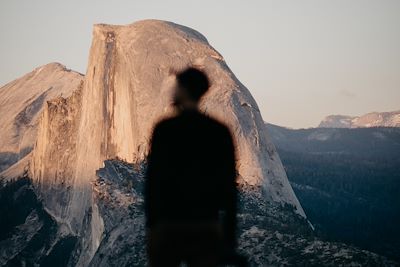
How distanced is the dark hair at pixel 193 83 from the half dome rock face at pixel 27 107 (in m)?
87.9

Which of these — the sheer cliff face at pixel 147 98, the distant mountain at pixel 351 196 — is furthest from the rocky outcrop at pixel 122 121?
the distant mountain at pixel 351 196

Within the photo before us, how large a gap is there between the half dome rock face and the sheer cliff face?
40.2m

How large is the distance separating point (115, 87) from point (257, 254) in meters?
29.2

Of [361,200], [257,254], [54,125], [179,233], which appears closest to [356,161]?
[361,200]

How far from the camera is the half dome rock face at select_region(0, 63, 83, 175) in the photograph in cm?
9925

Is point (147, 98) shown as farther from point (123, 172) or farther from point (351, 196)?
point (351, 196)

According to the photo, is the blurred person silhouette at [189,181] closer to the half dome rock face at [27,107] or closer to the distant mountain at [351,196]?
the distant mountain at [351,196]

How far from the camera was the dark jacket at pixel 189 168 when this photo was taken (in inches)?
283

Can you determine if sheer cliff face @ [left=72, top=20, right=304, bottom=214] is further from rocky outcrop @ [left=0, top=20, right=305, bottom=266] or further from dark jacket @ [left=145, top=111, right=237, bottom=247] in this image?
dark jacket @ [left=145, top=111, right=237, bottom=247]

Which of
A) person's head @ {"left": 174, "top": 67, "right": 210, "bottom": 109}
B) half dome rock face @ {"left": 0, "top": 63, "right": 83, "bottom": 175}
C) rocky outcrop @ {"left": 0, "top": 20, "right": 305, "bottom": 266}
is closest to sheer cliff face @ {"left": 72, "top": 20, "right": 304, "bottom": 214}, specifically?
rocky outcrop @ {"left": 0, "top": 20, "right": 305, "bottom": 266}

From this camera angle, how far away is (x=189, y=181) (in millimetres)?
7258

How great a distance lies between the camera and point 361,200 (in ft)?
365

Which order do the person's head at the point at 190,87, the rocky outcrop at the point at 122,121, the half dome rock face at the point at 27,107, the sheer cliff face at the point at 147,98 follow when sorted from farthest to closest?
1. the half dome rock face at the point at 27,107
2. the sheer cliff face at the point at 147,98
3. the rocky outcrop at the point at 122,121
4. the person's head at the point at 190,87

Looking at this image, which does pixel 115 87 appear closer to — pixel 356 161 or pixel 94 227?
pixel 94 227
